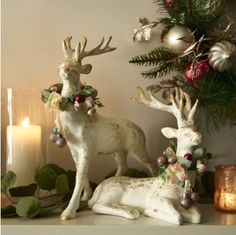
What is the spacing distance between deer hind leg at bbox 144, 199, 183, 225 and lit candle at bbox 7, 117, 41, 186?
0.27 meters

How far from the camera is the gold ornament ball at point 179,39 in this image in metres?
0.78

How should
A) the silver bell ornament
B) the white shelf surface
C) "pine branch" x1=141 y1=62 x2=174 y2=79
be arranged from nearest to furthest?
the white shelf surface < the silver bell ornament < "pine branch" x1=141 y1=62 x2=174 y2=79

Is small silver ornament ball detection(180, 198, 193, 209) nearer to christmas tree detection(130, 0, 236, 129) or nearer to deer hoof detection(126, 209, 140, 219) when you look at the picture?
deer hoof detection(126, 209, 140, 219)

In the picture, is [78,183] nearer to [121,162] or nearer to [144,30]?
[121,162]

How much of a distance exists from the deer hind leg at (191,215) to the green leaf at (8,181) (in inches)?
12.5

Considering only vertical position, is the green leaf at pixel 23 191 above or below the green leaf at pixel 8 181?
below

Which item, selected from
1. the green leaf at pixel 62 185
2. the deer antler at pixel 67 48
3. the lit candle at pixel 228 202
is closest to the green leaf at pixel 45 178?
the green leaf at pixel 62 185

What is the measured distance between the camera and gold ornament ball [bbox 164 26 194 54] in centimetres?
78

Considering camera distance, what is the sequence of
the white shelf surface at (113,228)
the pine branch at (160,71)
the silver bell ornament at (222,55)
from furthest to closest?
the pine branch at (160,71), the silver bell ornament at (222,55), the white shelf surface at (113,228)

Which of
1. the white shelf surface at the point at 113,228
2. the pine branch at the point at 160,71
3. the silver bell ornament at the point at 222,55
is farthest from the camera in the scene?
the pine branch at the point at 160,71

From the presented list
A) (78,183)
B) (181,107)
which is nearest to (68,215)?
(78,183)

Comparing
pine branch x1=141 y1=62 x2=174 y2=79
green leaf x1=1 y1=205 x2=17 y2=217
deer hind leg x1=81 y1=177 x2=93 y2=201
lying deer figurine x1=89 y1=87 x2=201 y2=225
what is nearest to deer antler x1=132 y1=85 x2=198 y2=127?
lying deer figurine x1=89 y1=87 x2=201 y2=225

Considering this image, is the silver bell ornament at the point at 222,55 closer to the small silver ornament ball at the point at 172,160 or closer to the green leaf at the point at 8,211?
the small silver ornament ball at the point at 172,160

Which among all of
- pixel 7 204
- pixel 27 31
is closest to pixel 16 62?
pixel 27 31
